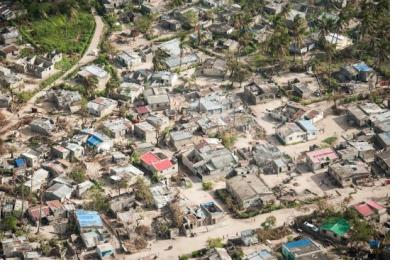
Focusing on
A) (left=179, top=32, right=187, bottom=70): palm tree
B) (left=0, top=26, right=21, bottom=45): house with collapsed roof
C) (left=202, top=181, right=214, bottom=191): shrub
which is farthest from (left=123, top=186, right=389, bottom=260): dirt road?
(left=0, top=26, right=21, bottom=45): house with collapsed roof

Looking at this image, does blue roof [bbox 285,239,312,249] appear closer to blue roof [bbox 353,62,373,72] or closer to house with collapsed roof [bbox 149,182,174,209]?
house with collapsed roof [bbox 149,182,174,209]

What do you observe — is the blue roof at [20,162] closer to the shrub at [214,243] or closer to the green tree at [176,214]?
the green tree at [176,214]

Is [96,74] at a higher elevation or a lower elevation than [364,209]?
lower

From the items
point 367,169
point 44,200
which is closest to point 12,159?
point 44,200

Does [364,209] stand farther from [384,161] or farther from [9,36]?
[9,36]

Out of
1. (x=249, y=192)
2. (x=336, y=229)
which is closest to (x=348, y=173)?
(x=336, y=229)
